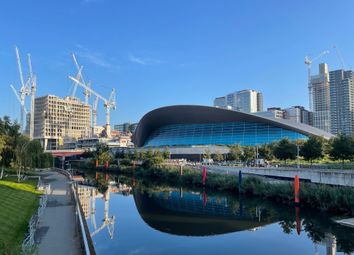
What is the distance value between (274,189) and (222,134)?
5981cm

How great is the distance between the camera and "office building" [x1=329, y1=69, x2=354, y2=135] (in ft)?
479

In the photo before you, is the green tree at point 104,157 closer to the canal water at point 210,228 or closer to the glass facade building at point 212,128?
the glass facade building at point 212,128

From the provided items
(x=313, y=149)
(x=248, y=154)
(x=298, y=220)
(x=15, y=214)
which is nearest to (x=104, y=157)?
(x=248, y=154)

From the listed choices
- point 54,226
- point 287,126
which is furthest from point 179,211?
point 287,126

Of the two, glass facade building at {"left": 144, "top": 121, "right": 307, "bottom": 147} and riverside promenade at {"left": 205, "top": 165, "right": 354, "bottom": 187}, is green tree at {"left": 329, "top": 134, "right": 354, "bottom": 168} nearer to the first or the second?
riverside promenade at {"left": 205, "top": 165, "right": 354, "bottom": 187}

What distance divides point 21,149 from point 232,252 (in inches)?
1155

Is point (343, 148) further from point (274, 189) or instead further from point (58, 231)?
point (58, 231)

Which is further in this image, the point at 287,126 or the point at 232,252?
the point at 287,126

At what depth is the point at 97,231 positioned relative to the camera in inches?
797

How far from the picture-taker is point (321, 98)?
17088 cm

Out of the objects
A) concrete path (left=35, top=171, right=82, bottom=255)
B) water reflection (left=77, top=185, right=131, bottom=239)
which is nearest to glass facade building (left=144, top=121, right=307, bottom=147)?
water reflection (left=77, top=185, right=131, bottom=239)

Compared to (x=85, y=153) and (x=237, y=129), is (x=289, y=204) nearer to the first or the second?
(x=237, y=129)

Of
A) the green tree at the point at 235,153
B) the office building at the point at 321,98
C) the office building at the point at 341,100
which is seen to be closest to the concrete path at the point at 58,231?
the green tree at the point at 235,153

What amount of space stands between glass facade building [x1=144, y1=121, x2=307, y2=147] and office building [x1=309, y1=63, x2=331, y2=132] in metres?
75.8
